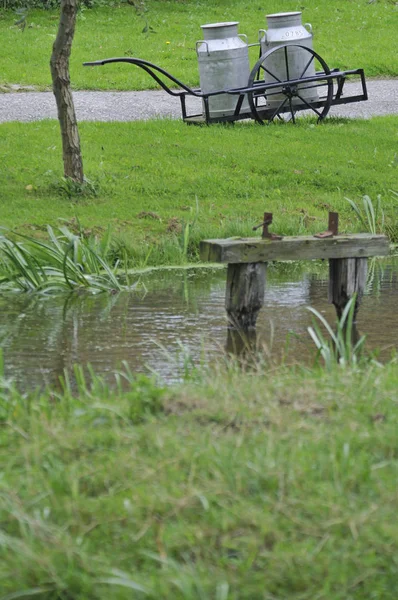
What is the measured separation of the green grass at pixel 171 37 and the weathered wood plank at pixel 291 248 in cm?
1045

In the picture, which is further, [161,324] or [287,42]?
[287,42]

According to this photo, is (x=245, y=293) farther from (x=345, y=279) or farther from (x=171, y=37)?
(x=171, y=37)

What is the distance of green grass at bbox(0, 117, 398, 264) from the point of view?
9.36m

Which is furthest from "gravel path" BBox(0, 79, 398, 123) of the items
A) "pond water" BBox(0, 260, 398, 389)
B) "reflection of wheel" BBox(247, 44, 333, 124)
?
"pond water" BBox(0, 260, 398, 389)

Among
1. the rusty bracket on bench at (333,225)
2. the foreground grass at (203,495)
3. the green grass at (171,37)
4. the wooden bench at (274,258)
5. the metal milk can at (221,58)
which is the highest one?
the green grass at (171,37)

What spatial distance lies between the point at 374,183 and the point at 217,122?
2755mm

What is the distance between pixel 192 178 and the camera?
10938 mm

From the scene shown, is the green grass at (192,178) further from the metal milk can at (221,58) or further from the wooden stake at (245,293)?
the wooden stake at (245,293)

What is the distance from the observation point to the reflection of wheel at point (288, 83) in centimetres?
1267

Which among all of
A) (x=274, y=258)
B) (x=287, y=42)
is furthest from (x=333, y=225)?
(x=287, y=42)

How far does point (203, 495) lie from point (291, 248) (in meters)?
3.24

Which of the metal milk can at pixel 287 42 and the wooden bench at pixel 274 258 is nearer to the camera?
the wooden bench at pixel 274 258

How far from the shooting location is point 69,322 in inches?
274

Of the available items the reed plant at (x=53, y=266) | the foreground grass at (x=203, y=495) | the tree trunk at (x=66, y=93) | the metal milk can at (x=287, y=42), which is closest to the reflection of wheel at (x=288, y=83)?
the metal milk can at (x=287, y=42)
